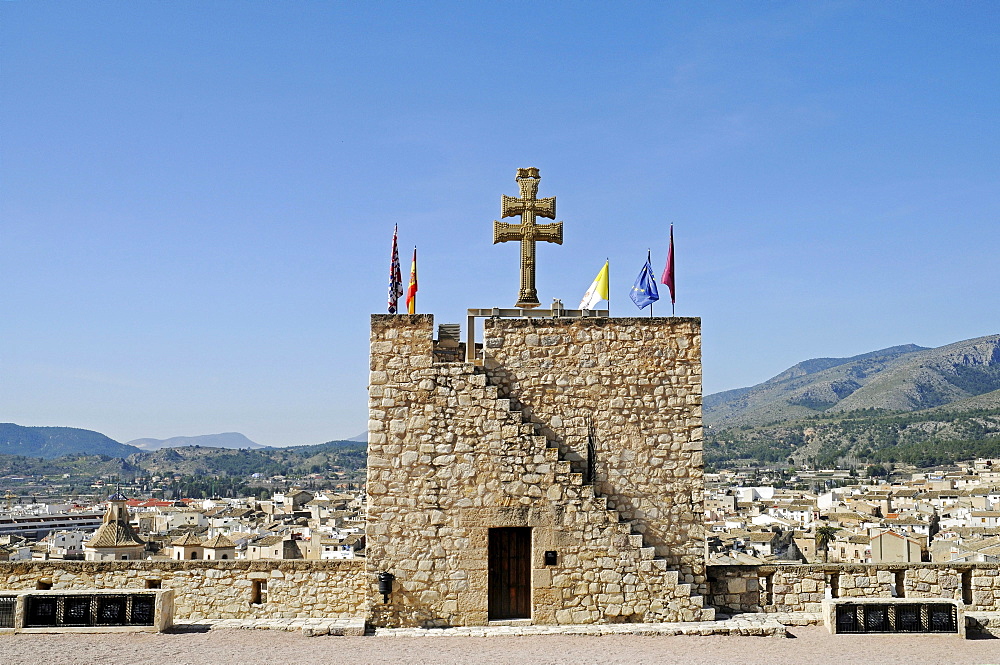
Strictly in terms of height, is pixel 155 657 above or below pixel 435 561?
below

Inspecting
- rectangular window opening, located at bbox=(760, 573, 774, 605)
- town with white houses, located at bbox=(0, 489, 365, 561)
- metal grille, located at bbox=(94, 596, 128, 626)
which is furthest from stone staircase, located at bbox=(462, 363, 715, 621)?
town with white houses, located at bbox=(0, 489, 365, 561)

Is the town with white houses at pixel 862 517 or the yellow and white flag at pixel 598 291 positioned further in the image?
the town with white houses at pixel 862 517

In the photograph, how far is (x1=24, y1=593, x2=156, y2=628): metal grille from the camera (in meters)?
12.3

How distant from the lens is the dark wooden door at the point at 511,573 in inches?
513

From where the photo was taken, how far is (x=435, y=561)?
12891 mm

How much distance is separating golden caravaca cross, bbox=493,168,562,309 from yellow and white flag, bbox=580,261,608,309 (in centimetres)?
74

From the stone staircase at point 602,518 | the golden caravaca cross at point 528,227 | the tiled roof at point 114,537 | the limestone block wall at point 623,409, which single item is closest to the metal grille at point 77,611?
the stone staircase at point 602,518


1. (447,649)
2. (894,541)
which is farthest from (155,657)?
(894,541)

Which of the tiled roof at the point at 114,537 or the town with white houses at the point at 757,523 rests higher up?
the tiled roof at the point at 114,537

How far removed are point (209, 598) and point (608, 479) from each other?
18.3 ft

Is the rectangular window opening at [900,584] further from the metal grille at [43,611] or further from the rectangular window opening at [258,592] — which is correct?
the metal grille at [43,611]

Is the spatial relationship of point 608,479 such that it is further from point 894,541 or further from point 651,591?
point 894,541

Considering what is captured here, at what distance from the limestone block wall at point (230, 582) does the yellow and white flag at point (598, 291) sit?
4891 millimetres

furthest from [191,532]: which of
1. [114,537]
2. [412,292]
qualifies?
[412,292]
